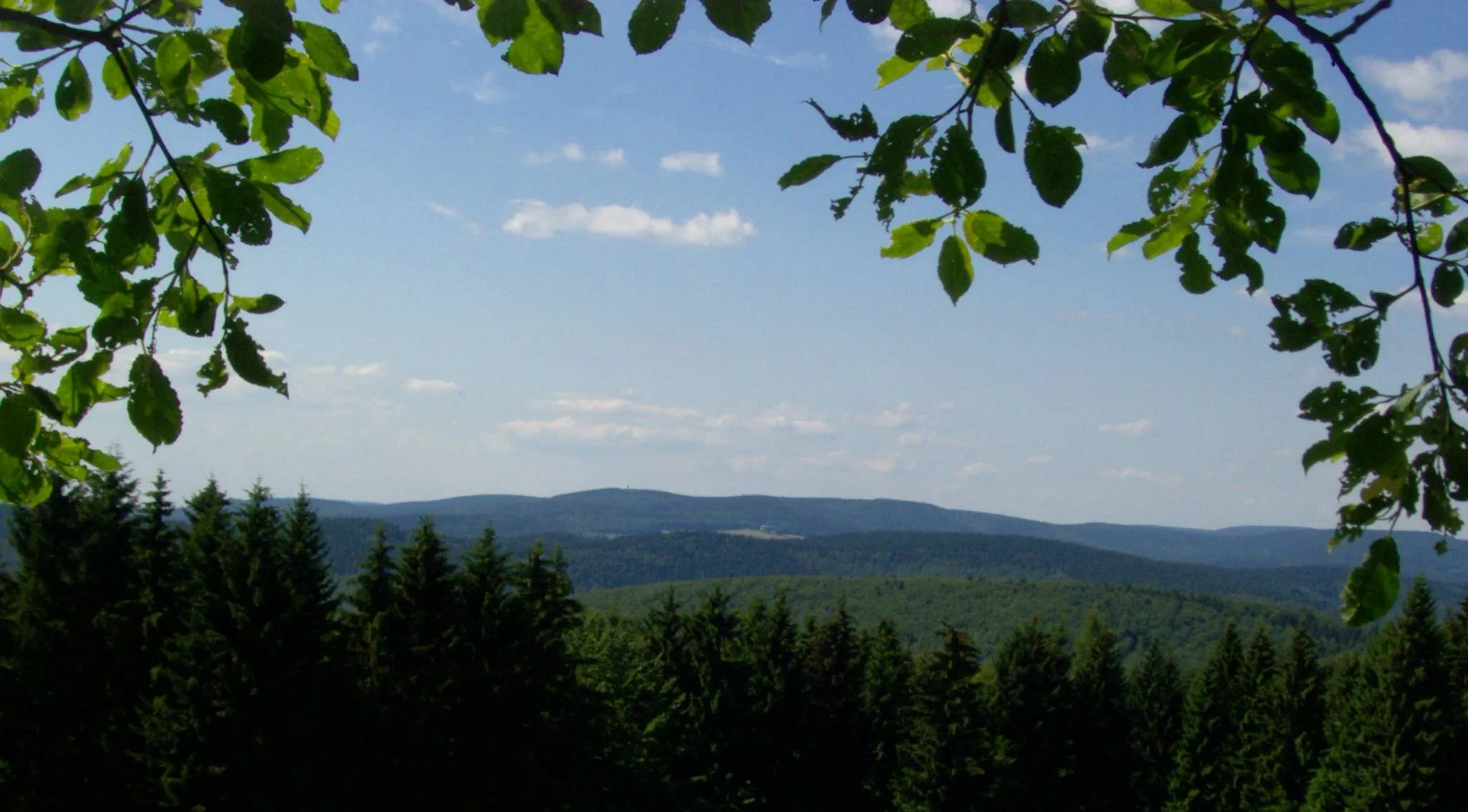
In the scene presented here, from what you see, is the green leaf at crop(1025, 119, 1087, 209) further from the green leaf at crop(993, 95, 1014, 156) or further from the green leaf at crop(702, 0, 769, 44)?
the green leaf at crop(702, 0, 769, 44)

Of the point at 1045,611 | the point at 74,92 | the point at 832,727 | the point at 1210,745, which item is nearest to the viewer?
the point at 74,92

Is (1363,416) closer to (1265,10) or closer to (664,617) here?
(1265,10)

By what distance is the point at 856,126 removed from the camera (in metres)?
1.71

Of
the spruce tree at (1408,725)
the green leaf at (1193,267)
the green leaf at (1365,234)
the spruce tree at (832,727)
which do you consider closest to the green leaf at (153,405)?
the green leaf at (1193,267)

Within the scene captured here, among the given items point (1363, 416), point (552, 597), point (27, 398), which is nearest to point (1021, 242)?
point (1363, 416)

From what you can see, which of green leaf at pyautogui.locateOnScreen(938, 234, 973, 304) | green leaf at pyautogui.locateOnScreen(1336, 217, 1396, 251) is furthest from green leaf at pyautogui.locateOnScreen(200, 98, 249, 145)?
green leaf at pyautogui.locateOnScreen(1336, 217, 1396, 251)

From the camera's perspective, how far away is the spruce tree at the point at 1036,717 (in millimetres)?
30406

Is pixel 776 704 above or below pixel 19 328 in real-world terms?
below

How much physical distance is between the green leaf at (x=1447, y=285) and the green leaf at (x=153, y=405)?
2.30 meters

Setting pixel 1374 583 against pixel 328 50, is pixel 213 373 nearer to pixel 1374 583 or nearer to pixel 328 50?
pixel 328 50

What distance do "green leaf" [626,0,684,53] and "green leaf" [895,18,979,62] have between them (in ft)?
1.21

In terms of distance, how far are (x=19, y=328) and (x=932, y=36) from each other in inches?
79.0

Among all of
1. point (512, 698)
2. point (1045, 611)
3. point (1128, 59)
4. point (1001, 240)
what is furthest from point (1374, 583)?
point (1045, 611)

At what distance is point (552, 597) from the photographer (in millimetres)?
20969
